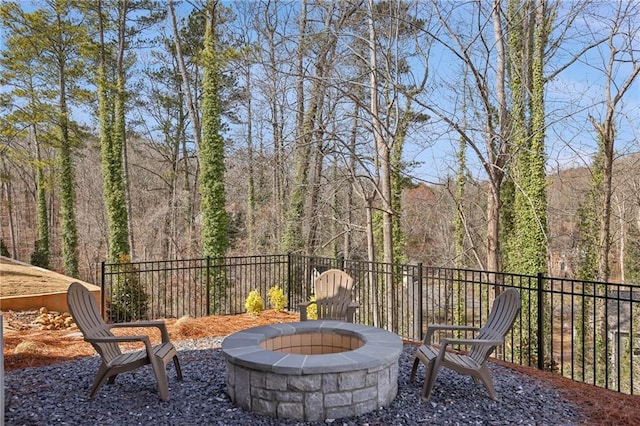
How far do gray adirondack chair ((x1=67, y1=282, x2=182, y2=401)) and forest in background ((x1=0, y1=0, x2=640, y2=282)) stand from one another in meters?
4.42

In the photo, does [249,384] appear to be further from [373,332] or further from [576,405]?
[576,405]

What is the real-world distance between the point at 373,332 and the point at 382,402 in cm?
91

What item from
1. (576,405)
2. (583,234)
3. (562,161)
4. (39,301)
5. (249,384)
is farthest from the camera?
(583,234)

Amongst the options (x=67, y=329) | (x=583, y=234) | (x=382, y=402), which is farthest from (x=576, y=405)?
(x=583, y=234)

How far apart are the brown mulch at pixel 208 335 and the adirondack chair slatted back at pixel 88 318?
141cm

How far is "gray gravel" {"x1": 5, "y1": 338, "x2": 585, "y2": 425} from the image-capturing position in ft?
10.7

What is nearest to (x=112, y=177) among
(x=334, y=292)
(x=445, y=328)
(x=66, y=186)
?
(x=66, y=186)

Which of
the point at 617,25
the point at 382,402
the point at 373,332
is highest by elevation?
the point at 617,25

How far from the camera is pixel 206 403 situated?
3562 millimetres

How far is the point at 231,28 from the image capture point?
14.5 m

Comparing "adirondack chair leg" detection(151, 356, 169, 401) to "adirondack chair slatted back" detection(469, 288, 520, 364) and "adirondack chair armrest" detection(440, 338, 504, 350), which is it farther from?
"adirondack chair slatted back" detection(469, 288, 520, 364)

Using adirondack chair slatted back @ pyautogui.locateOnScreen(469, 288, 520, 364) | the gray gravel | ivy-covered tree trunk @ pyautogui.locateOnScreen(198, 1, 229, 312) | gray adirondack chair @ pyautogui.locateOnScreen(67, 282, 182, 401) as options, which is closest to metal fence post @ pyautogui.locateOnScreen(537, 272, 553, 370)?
the gray gravel

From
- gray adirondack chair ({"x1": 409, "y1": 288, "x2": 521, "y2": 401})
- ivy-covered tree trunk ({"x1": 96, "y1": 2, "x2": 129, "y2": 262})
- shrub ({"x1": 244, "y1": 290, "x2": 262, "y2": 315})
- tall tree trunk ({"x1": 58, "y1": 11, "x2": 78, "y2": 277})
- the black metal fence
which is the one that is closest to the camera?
gray adirondack chair ({"x1": 409, "y1": 288, "x2": 521, "y2": 401})

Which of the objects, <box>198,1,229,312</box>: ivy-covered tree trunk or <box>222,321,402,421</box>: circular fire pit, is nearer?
<box>222,321,402,421</box>: circular fire pit
